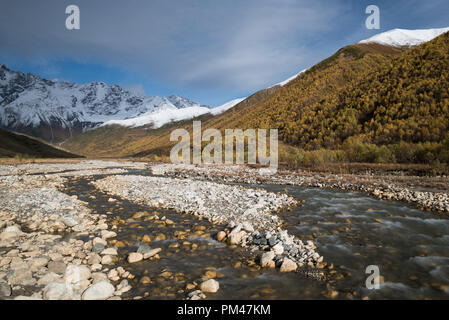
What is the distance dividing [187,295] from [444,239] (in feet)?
29.8

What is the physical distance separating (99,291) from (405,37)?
556 ft

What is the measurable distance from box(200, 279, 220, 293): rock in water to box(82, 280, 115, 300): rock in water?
1811mm

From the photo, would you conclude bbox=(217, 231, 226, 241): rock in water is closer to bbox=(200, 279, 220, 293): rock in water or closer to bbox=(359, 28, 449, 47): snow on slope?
bbox=(200, 279, 220, 293): rock in water

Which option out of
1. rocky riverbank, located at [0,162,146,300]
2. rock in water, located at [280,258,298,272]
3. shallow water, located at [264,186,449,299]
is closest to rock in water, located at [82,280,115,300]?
rocky riverbank, located at [0,162,146,300]

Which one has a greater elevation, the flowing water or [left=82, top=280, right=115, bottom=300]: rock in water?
[left=82, top=280, right=115, bottom=300]: rock in water

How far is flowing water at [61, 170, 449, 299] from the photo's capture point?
4.95 metres

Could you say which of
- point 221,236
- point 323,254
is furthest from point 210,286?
point 323,254

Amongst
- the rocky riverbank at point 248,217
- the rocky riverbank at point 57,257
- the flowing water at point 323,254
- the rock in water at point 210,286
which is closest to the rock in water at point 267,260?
the rocky riverbank at point 248,217

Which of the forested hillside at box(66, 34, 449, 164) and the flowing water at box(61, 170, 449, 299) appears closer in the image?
the flowing water at box(61, 170, 449, 299)

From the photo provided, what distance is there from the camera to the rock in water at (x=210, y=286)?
485 centimetres

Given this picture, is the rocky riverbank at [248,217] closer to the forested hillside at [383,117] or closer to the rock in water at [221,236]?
the rock in water at [221,236]

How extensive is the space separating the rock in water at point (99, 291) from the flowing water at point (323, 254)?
42 centimetres

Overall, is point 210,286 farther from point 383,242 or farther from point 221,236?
point 383,242

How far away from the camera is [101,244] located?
22.2 feet
